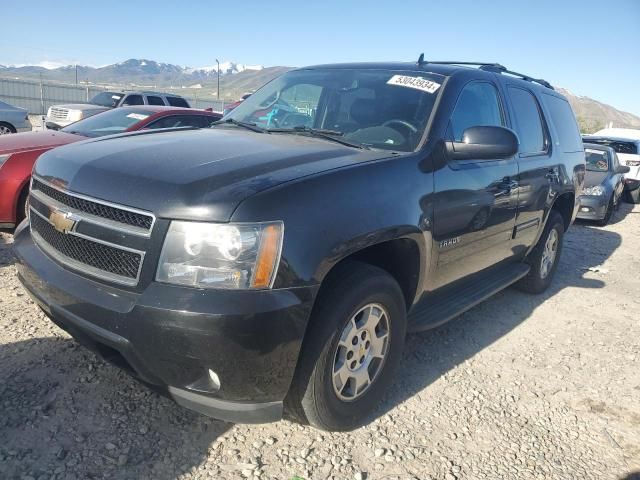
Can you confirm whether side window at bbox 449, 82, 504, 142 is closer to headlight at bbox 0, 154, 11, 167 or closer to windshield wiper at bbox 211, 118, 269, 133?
windshield wiper at bbox 211, 118, 269, 133

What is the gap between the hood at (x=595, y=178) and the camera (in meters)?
10.0

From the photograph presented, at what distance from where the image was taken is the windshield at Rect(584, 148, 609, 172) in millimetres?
10758

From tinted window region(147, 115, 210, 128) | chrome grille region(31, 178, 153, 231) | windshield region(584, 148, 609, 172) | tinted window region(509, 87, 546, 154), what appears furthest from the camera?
windshield region(584, 148, 609, 172)

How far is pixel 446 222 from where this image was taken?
3125 mm

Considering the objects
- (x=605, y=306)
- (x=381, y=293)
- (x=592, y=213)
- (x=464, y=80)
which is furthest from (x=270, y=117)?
(x=592, y=213)

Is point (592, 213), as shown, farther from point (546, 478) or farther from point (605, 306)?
point (546, 478)

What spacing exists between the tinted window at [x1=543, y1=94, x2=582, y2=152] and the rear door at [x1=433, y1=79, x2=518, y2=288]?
1287mm

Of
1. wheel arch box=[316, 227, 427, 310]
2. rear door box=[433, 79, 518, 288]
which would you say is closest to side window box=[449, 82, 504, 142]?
rear door box=[433, 79, 518, 288]

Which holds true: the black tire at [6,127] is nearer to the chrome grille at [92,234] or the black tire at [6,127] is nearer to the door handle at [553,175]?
the chrome grille at [92,234]

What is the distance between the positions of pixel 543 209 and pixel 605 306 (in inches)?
58.1

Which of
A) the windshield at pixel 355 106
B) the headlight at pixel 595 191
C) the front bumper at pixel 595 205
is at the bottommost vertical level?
the front bumper at pixel 595 205

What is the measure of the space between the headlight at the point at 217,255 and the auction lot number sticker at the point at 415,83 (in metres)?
1.78

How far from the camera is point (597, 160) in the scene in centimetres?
1093

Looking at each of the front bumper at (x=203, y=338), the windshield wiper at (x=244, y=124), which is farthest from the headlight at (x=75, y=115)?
the front bumper at (x=203, y=338)
